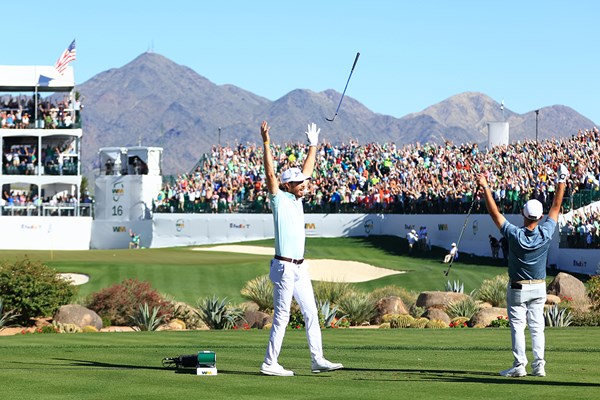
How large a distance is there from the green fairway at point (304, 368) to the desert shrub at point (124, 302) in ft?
24.1

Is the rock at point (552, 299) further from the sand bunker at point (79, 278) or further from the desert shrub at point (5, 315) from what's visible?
the sand bunker at point (79, 278)

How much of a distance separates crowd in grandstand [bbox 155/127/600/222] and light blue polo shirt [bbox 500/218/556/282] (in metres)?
35.8

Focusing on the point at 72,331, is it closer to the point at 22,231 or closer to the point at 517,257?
the point at 517,257

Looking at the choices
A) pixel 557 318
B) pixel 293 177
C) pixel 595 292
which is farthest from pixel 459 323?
pixel 293 177

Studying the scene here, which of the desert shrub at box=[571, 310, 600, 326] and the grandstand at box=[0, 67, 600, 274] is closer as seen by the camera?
the desert shrub at box=[571, 310, 600, 326]

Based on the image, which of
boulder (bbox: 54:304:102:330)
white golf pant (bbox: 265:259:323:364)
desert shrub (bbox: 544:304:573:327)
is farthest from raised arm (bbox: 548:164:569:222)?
boulder (bbox: 54:304:102:330)

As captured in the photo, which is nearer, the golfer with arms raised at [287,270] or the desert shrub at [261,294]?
the golfer with arms raised at [287,270]

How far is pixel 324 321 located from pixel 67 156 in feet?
173

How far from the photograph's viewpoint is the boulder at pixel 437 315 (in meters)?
27.9

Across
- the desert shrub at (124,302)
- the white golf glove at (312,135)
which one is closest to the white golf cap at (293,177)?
the white golf glove at (312,135)

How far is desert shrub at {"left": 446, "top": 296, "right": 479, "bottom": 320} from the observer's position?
96.8 feet

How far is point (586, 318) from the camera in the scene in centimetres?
2706

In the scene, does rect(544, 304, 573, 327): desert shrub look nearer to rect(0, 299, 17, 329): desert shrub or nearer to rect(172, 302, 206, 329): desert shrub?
rect(172, 302, 206, 329): desert shrub

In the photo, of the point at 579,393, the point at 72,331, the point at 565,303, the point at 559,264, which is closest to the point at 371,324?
the point at 565,303
